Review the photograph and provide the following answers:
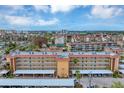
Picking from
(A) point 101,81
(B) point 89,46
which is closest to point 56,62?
(A) point 101,81

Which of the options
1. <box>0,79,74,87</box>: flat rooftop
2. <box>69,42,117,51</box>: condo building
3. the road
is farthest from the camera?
<box>69,42,117,51</box>: condo building

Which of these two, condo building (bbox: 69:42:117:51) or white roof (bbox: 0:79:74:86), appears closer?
white roof (bbox: 0:79:74:86)

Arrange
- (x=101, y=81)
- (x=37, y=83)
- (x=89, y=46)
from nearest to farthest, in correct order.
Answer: (x=37, y=83), (x=101, y=81), (x=89, y=46)

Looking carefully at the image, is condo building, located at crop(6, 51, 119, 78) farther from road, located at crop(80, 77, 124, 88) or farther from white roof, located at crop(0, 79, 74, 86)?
white roof, located at crop(0, 79, 74, 86)

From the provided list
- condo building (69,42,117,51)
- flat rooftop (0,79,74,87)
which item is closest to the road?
flat rooftop (0,79,74,87)

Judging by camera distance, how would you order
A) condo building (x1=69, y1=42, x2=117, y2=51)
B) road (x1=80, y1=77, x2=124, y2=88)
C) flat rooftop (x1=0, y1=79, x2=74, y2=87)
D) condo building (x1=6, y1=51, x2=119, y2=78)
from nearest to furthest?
1. flat rooftop (x1=0, y1=79, x2=74, y2=87)
2. road (x1=80, y1=77, x2=124, y2=88)
3. condo building (x1=6, y1=51, x2=119, y2=78)
4. condo building (x1=69, y1=42, x2=117, y2=51)

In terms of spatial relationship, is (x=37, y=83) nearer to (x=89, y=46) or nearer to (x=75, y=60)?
(x=75, y=60)

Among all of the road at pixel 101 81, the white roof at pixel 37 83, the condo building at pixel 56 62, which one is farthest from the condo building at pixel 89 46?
the white roof at pixel 37 83

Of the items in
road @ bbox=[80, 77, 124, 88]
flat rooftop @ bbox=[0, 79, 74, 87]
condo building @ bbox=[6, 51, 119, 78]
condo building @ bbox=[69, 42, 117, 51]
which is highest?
condo building @ bbox=[69, 42, 117, 51]

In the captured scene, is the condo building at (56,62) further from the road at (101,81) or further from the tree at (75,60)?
the road at (101,81)
